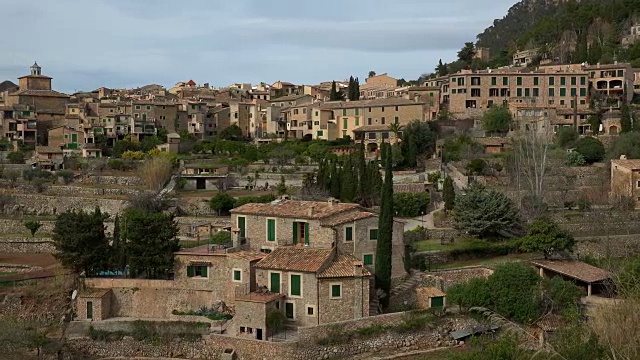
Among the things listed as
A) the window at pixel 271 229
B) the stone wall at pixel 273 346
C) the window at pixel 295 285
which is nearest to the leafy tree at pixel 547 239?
the stone wall at pixel 273 346

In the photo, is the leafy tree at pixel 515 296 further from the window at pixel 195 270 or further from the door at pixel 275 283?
the window at pixel 195 270

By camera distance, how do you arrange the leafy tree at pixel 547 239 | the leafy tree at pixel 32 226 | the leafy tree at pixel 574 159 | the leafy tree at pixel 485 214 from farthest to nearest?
the leafy tree at pixel 574 159, the leafy tree at pixel 32 226, the leafy tree at pixel 485 214, the leafy tree at pixel 547 239

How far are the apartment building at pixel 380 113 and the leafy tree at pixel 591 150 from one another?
15431mm

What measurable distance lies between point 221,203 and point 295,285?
55.8ft

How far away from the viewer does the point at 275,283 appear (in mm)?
30531

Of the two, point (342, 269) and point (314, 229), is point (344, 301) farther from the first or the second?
point (314, 229)

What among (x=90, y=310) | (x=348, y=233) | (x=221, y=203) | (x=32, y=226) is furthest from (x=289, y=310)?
(x=32, y=226)

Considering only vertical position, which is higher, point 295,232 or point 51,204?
point 295,232

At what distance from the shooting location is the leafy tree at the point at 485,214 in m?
39.2

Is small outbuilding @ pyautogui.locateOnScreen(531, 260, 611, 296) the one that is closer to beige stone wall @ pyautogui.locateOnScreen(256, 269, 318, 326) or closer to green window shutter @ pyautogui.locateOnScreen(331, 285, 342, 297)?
green window shutter @ pyautogui.locateOnScreen(331, 285, 342, 297)

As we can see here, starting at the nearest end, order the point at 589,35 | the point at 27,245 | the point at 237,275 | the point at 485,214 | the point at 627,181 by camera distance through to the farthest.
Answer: the point at 237,275, the point at 485,214, the point at 27,245, the point at 627,181, the point at 589,35

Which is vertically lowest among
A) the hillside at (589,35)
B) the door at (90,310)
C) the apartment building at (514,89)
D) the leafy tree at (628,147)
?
the door at (90,310)

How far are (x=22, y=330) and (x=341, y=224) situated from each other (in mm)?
12942

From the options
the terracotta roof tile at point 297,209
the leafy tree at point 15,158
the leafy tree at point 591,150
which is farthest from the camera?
the leafy tree at point 15,158
